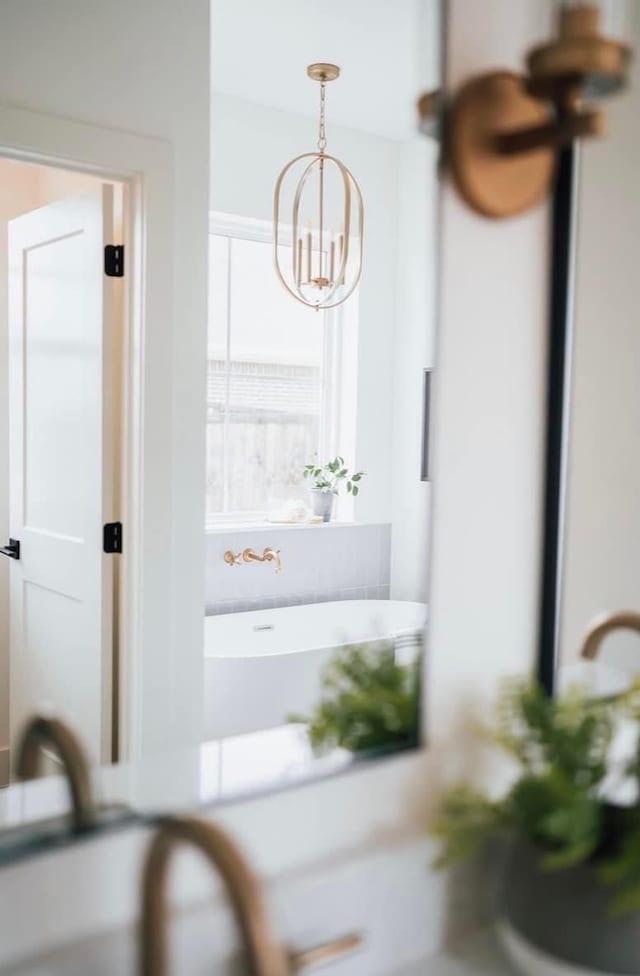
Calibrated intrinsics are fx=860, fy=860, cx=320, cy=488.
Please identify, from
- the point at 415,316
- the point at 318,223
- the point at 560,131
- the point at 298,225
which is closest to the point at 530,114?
the point at 560,131

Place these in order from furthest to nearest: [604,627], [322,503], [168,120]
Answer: [322,503] < [168,120] < [604,627]

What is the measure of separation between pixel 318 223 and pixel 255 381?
0.76 meters

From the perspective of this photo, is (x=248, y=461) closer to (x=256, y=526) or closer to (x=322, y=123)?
(x=256, y=526)

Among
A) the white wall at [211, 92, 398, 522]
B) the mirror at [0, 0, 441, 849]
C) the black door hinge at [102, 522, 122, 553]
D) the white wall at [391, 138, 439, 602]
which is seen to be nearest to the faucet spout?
the mirror at [0, 0, 441, 849]

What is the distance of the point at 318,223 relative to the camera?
199cm

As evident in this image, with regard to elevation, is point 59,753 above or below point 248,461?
below

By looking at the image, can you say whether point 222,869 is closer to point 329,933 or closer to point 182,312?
point 329,933

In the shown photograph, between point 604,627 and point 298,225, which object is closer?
point 604,627

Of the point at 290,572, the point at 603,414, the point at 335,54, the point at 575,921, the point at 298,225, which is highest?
the point at 335,54

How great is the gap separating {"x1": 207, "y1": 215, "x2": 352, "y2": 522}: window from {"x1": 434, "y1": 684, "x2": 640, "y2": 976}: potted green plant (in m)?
0.48

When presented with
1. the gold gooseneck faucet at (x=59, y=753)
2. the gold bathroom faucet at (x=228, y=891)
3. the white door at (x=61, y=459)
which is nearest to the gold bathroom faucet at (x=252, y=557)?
the white door at (x=61, y=459)

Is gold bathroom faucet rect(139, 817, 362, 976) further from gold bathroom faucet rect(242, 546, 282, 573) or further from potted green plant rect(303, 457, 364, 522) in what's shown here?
potted green plant rect(303, 457, 364, 522)

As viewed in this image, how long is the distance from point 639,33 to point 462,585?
0.68 m

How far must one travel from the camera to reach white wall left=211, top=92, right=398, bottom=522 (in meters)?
1.23
